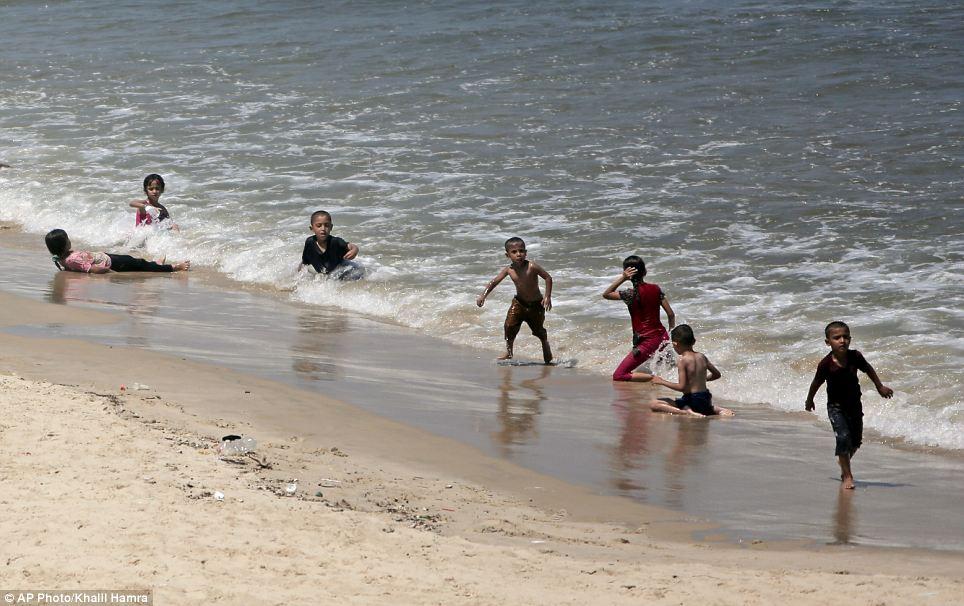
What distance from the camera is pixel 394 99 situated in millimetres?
21984

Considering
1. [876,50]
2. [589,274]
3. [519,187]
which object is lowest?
[589,274]

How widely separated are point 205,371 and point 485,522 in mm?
3477

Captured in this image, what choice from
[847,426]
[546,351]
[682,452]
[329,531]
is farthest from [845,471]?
[546,351]

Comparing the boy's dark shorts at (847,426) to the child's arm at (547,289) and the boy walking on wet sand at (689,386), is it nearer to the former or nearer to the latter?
the boy walking on wet sand at (689,386)

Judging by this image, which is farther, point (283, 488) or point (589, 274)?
point (589, 274)

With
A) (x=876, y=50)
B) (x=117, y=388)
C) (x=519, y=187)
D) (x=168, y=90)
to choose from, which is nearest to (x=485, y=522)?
(x=117, y=388)

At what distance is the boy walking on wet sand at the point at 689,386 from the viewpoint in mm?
8984

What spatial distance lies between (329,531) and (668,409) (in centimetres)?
409

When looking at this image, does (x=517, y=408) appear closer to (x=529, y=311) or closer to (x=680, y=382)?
(x=680, y=382)

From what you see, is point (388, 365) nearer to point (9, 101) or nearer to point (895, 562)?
point (895, 562)

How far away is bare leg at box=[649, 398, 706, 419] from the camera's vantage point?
895 centimetres

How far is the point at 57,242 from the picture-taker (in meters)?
13.3

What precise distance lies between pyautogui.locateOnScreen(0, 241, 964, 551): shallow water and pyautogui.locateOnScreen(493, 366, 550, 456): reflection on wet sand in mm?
17

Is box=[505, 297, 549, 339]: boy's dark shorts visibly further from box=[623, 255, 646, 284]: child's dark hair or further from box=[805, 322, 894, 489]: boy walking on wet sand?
box=[805, 322, 894, 489]: boy walking on wet sand
